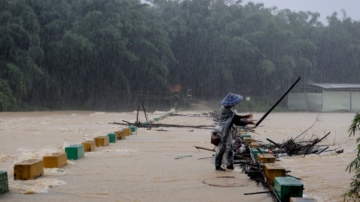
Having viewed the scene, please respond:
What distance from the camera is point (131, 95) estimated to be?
134ft

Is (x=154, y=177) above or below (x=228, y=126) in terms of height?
below

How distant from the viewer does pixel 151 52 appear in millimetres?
39906

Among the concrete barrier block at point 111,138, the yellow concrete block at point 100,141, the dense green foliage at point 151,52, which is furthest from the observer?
the dense green foliage at point 151,52

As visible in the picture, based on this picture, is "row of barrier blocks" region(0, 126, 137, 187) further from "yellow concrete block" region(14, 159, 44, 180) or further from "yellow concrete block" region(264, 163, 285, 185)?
"yellow concrete block" region(264, 163, 285, 185)

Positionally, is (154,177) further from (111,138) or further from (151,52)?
(151,52)

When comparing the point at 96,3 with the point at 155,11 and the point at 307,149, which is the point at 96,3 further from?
the point at 307,149

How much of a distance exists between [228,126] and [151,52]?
32280 mm

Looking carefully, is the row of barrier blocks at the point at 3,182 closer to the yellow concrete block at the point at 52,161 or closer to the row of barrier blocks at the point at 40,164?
the row of barrier blocks at the point at 40,164

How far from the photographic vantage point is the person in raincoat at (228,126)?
26.7 feet

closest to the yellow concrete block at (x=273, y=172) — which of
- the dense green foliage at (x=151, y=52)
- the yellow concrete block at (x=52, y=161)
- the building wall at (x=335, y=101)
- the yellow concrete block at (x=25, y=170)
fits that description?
the yellow concrete block at (x=25, y=170)

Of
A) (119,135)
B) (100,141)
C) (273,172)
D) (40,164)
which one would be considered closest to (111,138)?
(119,135)

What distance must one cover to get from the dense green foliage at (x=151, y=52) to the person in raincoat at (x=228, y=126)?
24.9 metres

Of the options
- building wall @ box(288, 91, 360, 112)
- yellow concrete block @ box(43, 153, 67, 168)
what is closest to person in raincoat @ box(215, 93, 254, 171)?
yellow concrete block @ box(43, 153, 67, 168)

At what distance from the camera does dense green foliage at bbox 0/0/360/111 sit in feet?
106
